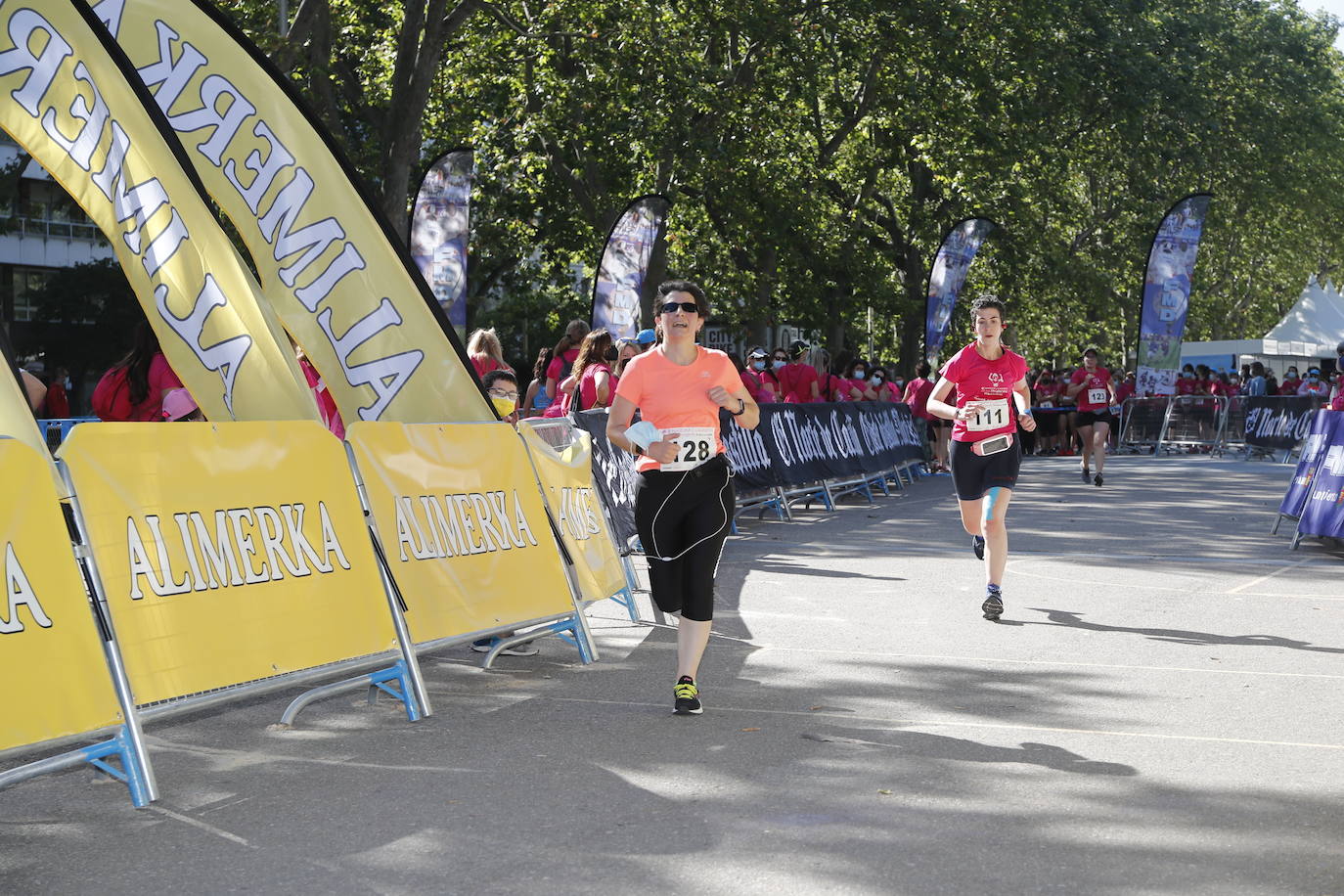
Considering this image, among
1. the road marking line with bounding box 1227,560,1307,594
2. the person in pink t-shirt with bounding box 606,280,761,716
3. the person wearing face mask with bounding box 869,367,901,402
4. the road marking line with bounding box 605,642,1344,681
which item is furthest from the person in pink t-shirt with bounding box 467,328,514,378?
the person wearing face mask with bounding box 869,367,901,402

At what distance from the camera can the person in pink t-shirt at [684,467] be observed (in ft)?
23.6

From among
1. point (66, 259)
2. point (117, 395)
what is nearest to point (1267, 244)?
point (66, 259)

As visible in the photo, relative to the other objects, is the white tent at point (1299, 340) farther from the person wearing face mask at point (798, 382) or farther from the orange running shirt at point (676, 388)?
the orange running shirt at point (676, 388)

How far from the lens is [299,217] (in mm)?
8766

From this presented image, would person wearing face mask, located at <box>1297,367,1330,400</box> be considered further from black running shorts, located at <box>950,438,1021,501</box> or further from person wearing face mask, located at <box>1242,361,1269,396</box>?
black running shorts, located at <box>950,438,1021,501</box>

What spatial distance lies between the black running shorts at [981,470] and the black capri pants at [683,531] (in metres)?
3.30

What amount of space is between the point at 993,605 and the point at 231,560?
5375 mm

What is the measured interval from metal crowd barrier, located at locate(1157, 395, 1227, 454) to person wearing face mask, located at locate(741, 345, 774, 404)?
1370 centimetres

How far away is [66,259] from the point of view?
59.2 metres

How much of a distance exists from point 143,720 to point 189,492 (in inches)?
35.5

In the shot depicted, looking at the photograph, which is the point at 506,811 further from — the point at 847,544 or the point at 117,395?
the point at 847,544

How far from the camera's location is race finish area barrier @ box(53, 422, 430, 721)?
5492mm

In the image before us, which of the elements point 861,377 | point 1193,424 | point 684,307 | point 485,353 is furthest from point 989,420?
point 1193,424

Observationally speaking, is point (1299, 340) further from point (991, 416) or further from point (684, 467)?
point (684, 467)
